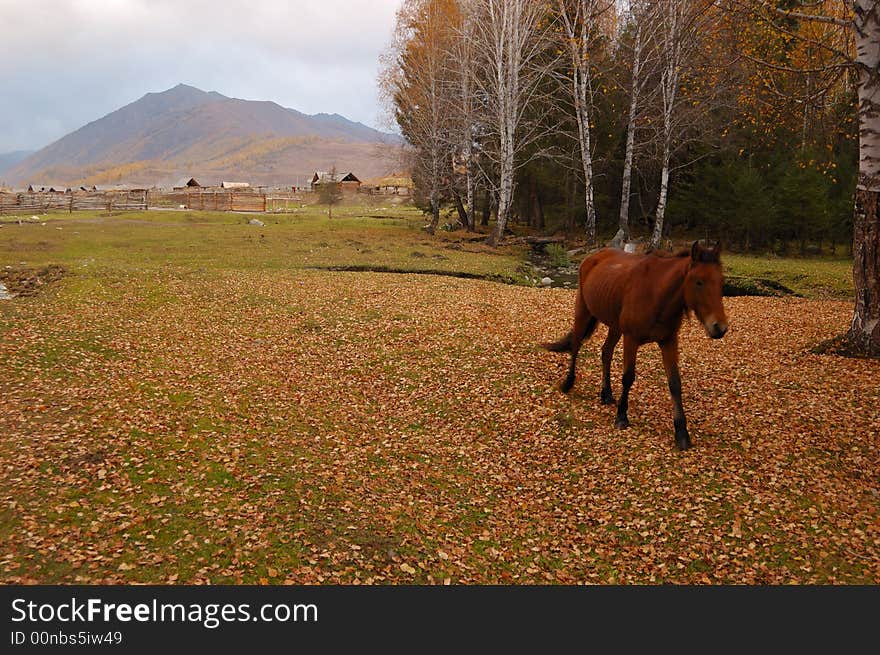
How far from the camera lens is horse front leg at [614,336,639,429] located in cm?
815

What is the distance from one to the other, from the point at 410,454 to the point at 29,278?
17663 mm

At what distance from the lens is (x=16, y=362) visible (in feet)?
34.0

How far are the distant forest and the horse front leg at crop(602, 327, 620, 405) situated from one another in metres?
13.9

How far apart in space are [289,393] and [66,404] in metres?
3.37

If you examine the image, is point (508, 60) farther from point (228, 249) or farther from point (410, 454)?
point (410, 454)

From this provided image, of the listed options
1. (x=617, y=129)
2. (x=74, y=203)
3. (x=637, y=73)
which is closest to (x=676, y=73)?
(x=637, y=73)

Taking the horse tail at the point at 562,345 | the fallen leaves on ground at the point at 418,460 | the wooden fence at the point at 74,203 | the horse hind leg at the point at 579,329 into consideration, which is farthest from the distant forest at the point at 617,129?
the wooden fence at the point at 74,203

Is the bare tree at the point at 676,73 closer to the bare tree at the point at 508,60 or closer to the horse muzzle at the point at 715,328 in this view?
the bare tree at the point at 508,60

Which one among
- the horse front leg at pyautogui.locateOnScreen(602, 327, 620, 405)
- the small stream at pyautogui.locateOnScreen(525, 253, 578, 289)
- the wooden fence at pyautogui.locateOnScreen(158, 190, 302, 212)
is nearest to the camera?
the horse front leg at pyautogui.locateOnScreen(602, 327, 620, 405)

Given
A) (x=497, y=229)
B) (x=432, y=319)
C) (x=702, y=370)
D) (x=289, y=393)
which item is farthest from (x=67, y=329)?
(x=497, y=229)

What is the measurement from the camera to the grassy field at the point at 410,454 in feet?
18.6

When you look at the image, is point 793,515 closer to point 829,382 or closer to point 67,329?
point 829,382

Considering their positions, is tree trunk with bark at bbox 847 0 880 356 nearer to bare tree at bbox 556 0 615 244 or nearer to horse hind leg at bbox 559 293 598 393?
horse hind leg at bbox 559 293 598 393

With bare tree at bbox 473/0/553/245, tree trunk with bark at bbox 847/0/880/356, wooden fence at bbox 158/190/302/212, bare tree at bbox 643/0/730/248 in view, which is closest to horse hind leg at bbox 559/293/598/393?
tree trunk with bark at bbox 847/0/880/356
